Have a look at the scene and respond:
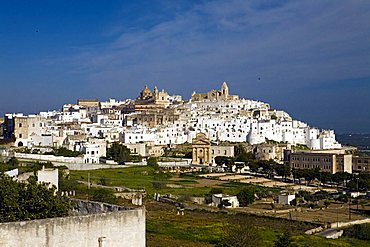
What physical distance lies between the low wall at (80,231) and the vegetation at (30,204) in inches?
73.2

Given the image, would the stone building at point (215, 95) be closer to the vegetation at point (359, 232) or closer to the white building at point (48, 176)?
the vegetation at point (359, 232)

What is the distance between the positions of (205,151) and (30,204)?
53414mm

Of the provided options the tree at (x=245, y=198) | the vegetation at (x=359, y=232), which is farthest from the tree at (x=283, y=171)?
the vegetation at (x=359, y=232)

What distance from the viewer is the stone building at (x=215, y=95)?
112 meters

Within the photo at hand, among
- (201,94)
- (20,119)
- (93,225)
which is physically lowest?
(93,225)

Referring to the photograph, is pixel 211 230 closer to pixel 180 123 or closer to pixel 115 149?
pixel 115 149

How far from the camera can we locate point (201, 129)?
79.2 meters

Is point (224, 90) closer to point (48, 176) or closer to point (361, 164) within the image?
point (361, 164)

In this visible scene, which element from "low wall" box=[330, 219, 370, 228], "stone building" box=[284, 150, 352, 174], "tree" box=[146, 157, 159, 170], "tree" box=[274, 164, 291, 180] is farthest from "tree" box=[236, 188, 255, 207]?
"stone building" box=[284, 150, 352, 174]

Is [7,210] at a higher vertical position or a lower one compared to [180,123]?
lower

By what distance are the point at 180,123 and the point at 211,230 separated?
2247 inches

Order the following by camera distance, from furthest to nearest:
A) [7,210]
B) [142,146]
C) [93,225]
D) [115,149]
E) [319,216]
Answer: [142,146] → [115,149] → [319,216] → [7,210] → [93,225]

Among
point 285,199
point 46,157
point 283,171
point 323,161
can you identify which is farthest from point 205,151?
point 285,199

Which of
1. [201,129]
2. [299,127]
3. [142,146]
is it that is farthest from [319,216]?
[299,127]
